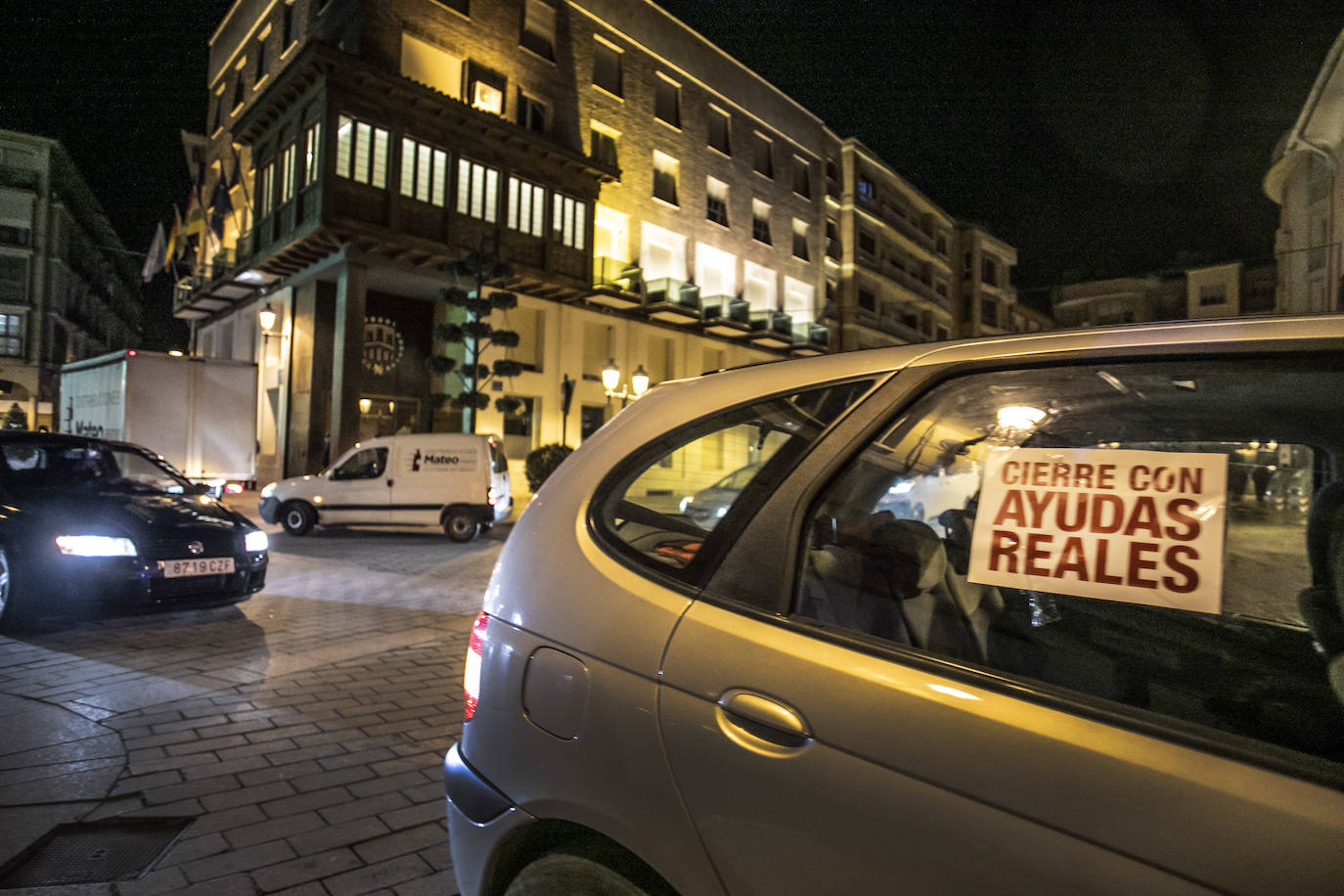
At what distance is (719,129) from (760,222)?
4420 millimetres

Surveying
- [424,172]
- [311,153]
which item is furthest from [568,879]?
[424,172]

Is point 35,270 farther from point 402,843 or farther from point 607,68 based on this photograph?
point 402,843

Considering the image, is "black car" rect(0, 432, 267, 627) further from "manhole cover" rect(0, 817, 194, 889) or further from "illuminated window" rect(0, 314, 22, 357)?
"illuminated window" rect(0, 314, 22, 357)

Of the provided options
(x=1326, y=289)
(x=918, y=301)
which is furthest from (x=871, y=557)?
(x=918, y=301)

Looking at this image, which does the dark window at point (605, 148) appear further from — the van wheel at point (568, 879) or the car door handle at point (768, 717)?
the car door handle at point (768, 717)

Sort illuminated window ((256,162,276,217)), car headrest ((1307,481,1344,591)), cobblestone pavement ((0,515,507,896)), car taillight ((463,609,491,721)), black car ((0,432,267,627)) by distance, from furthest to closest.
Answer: illuminated window ((256,162,276,217)), black car ((0,432,267,627)), cobblestone pavement ((0,515,507,896)), car taillight ((463,609,491,721)), car headrest ((1307,481,1344,591))

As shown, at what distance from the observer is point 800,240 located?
1460 inches

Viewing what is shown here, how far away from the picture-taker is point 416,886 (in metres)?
2.64

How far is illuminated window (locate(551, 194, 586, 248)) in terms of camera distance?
2497 cm

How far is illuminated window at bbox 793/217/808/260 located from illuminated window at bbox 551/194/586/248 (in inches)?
549

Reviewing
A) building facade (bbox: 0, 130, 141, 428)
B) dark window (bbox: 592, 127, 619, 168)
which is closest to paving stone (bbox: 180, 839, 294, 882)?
dark window (bbox: 592, 127, 619, 168)

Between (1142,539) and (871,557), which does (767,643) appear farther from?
(1142,539)

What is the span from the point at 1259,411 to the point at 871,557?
695 mm

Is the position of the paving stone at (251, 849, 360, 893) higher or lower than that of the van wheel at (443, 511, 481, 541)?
lower
